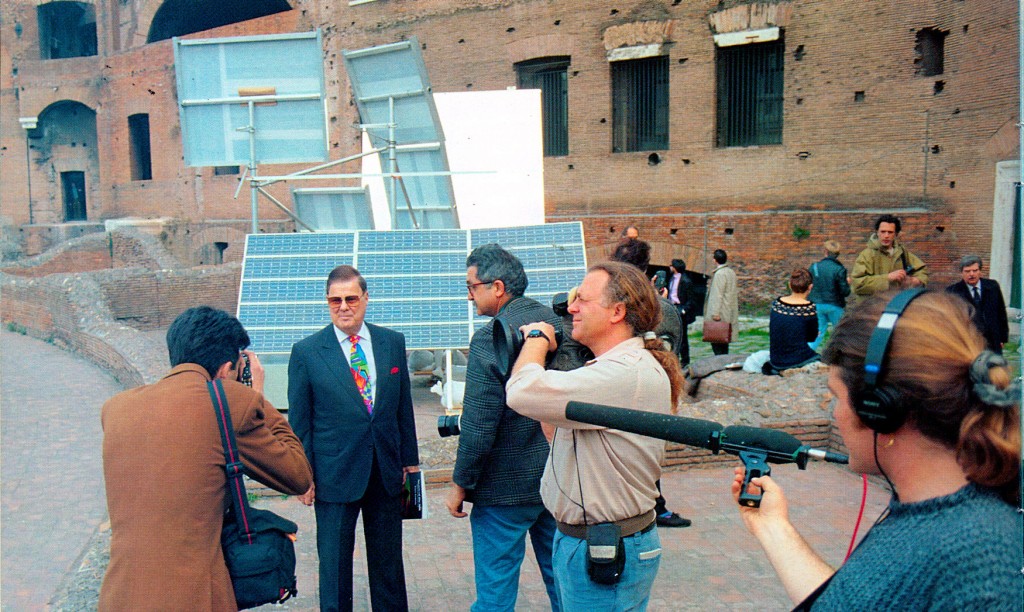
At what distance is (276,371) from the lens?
29.6ft

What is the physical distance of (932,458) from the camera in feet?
5.16

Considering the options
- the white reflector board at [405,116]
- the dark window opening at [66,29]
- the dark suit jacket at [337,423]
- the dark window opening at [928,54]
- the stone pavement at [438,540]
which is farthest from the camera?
the dark window opening at [66,29]

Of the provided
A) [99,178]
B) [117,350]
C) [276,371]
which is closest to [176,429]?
[276,371]

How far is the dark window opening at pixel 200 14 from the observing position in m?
30.4

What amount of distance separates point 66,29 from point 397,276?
3078 centimetres

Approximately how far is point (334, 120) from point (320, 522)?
67.5 feet

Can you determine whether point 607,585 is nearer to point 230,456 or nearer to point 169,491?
point 230,456

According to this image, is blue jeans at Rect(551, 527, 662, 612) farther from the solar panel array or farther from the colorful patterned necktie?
the solar panel array

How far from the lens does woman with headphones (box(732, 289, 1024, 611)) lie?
4.71 feet

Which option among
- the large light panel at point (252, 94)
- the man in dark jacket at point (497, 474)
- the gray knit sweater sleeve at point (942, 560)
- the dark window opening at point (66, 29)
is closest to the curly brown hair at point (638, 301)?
the man in dark jacket at point (497, 474)

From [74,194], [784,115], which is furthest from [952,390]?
[74,194]

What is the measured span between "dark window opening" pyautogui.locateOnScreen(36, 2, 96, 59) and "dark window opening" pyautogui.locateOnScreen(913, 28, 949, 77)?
27.9m

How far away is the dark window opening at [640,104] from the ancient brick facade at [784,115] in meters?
0.31

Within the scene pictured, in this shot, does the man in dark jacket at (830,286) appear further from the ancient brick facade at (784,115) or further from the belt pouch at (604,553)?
the belt pouch at (604,553)
